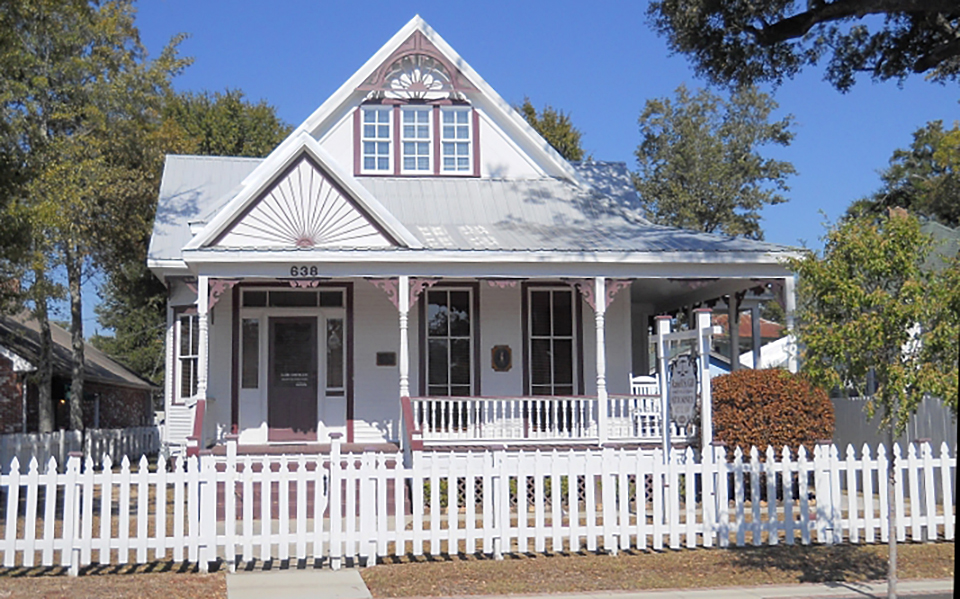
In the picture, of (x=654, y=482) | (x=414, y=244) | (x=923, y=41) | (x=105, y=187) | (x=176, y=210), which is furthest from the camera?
(x=105, y=187)

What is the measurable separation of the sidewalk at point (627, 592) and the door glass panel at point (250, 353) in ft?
29.4

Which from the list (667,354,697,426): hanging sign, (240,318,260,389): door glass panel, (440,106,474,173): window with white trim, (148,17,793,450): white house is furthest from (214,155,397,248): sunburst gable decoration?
(667,354,697,426): hanging sign

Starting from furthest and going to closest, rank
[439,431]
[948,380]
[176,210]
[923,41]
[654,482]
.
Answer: [176,210], [439,431], [923,41], [654,482], [948,380]

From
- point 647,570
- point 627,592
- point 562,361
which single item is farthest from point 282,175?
point 627,592

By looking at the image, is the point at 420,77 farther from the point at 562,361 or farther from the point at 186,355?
the point at 186,355

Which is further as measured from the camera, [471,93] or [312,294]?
[471,93]

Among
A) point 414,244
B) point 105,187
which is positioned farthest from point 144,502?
point 105,187

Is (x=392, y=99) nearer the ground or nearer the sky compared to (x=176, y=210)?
nearer the sky

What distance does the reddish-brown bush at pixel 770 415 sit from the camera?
1484 cm

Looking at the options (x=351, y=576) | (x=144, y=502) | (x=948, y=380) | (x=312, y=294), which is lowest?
(x=351, y=576)

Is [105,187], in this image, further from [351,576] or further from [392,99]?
[351,576]

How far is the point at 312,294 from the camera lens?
18.7m

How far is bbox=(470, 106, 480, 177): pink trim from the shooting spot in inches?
825

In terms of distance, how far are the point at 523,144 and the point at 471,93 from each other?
62.7 inches
